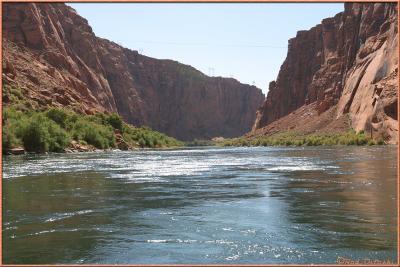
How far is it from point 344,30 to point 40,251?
483ft

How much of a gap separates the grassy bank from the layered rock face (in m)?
41.3

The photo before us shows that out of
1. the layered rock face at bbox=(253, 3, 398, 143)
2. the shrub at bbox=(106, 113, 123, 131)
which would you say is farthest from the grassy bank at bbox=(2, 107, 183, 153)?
the layered rock face at bbox=(253, 3, 398, 143)

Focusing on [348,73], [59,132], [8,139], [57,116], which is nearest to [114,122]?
[57,116]

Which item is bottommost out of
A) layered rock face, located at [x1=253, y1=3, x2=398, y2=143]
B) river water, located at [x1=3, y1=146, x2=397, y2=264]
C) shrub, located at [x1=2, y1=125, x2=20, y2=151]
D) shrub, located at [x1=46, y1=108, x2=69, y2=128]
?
river water, located at [x1=3, y1=146, x2=397, y2=264]

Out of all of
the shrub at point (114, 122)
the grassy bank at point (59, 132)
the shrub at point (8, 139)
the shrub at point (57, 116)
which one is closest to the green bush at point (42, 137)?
the grassy bank at point (59, 132)

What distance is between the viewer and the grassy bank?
5238cm

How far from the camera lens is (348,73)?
12569cm

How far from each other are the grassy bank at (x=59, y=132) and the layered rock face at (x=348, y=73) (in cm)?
4127

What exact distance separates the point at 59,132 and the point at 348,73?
3426 inches

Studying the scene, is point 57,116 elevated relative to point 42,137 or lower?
elevated

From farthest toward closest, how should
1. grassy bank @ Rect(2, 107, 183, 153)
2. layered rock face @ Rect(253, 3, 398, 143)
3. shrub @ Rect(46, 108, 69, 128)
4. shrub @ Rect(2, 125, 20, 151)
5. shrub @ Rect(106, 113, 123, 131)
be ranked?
shrub @ Rect(106, 113, 123, 131) < layered rock face @ Rect(253, 3, 398, 143) < shrub @ Rect(46, 108, 69, 128) < grassy bank @ Rect(2, 107, 183, 153) < shrub @ Rect(2, 125, 20, 151)

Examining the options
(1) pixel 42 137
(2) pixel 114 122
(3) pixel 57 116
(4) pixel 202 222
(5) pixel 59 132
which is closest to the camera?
(4) pixel 202 222

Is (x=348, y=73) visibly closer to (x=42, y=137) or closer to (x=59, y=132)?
(x=59, y=132)

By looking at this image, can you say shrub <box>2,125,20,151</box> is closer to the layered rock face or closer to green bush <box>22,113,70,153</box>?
green bush <box>22,113,70,153</box>
